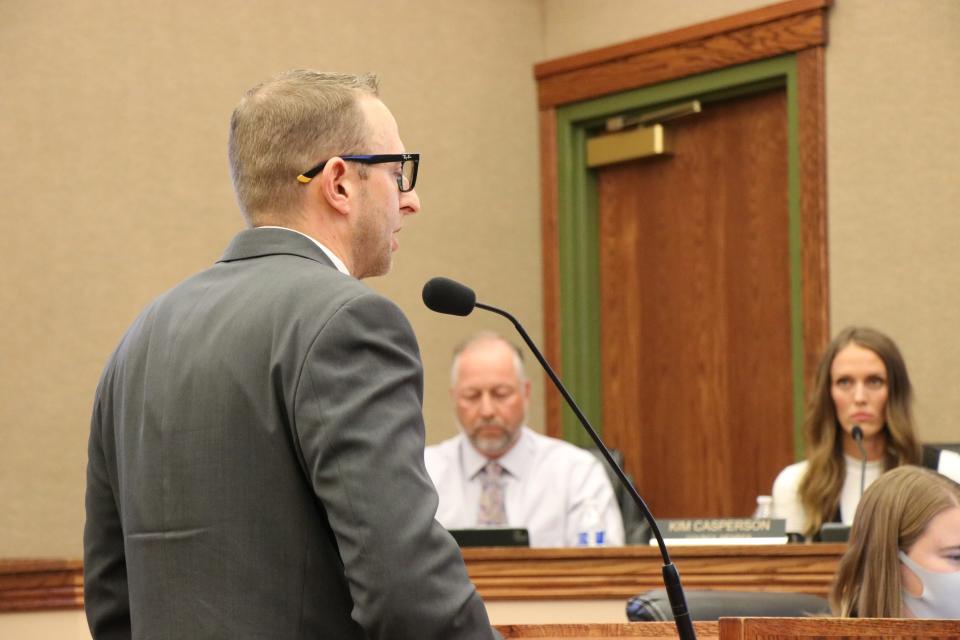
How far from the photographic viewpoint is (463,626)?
4.82 feet

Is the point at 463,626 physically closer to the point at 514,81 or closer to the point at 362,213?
the point at 362,213

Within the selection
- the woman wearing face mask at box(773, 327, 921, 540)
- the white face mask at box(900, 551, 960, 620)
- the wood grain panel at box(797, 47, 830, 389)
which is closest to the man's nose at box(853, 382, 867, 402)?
the woman wearing face mask at box(773, 327, 921, 540)

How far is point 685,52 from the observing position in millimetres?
6121

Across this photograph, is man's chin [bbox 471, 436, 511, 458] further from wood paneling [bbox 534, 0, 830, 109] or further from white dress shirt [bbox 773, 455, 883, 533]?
wood paneling [bbox 534, 0, 830, 109]

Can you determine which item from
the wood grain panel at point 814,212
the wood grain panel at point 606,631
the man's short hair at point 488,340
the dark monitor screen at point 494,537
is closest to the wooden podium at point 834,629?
the wood grain panel at point 606,631

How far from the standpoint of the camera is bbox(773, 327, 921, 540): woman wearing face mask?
4449mm

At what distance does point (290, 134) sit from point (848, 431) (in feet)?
10.6

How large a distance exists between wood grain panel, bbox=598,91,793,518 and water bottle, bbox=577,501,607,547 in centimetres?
137

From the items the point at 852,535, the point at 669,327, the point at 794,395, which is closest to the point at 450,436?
the point at 669,327

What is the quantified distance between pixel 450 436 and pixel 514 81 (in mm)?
1737

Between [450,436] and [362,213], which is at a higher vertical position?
[362,213]

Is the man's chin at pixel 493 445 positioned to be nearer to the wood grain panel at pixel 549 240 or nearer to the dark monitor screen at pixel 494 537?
the dark monitor screen at pixel 494 537

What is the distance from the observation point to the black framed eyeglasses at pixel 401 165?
67.4 inches

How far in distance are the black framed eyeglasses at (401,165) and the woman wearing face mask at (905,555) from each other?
1262 mm
